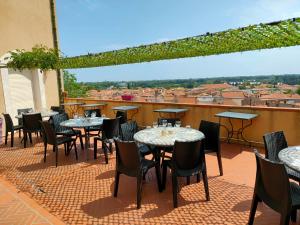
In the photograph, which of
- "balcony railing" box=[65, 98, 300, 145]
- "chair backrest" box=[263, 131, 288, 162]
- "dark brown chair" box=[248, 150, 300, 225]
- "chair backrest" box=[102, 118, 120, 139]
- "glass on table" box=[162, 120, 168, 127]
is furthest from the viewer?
"balcony railing" box=[65, 98, 300, 145]

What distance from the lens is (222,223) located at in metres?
2.68

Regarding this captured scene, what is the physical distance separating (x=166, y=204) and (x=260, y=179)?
50.3 inches

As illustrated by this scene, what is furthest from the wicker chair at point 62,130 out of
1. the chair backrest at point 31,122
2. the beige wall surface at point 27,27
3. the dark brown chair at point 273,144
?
the dark brown chair at point 273,144

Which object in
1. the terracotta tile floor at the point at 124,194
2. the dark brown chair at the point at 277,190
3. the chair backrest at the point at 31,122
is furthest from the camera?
the chair backrest at the point at 31,122

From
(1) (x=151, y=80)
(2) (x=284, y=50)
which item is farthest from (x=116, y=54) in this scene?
(1) (x=151, y=80)

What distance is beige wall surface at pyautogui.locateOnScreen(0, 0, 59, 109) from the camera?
833 centimetres

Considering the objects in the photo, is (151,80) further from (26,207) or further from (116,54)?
(26,207)

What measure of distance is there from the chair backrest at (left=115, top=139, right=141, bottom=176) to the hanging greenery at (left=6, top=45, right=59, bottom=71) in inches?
275

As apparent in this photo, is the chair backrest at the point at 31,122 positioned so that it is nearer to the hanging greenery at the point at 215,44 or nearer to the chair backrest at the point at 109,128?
the chair backrest at the point at 109,128

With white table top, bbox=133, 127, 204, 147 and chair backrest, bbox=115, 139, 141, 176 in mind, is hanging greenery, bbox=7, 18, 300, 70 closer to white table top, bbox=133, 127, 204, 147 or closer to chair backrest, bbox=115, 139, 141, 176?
white table top, bbox=133, 127, 204, 147

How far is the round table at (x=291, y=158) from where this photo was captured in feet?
7.73

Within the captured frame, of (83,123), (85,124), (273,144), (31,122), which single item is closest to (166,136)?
(273,144)

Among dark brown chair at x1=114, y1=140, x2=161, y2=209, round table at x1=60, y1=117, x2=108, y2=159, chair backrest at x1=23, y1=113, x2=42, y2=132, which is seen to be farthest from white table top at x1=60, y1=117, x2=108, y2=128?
dark brown chair at x1=114, y1=140, x2=161, y2=209

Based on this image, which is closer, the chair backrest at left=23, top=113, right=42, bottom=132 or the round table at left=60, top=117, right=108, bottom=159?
the round table at left=60, top=117, right=108, bottom=159
